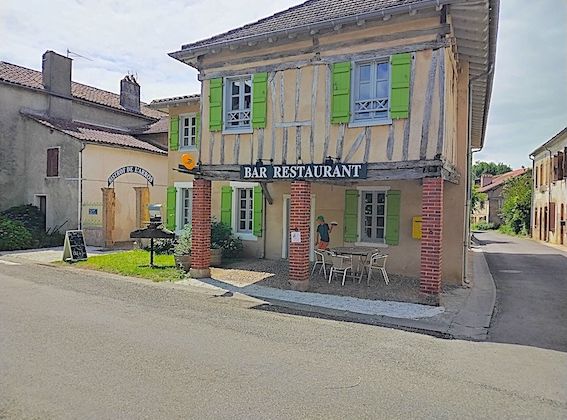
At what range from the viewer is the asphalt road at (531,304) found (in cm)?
712

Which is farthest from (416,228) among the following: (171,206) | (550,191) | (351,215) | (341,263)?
(550,191)

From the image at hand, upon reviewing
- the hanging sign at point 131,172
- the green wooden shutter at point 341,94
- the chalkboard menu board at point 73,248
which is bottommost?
the chalkboard menu board at point 73,248

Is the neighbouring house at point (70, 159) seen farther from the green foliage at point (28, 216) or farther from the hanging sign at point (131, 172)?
the green foliage at point (28, 216)

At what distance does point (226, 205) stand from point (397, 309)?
25.6ft

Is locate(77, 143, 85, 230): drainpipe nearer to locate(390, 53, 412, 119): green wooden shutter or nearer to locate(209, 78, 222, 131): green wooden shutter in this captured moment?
locate(209, 78, 222, 131): green wooden shutter

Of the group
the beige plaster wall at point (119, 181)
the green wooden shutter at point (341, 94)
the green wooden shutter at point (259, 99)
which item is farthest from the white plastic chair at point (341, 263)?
the beige plaster wall at point (119, 181)

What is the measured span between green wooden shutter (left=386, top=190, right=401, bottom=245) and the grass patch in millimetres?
5331

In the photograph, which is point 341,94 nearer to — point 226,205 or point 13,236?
point 226,205

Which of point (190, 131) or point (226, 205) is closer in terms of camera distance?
point (226, 205)

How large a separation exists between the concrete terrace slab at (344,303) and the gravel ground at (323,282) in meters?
0.30

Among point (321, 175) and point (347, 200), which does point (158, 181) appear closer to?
point (347, 200)

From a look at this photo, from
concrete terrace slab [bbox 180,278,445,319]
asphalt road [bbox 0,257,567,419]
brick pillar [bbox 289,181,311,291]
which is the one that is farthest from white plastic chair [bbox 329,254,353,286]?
asphalt road [bbox 0,257,567,419]

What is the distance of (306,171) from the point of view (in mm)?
10211

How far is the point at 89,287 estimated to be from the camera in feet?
34.6
